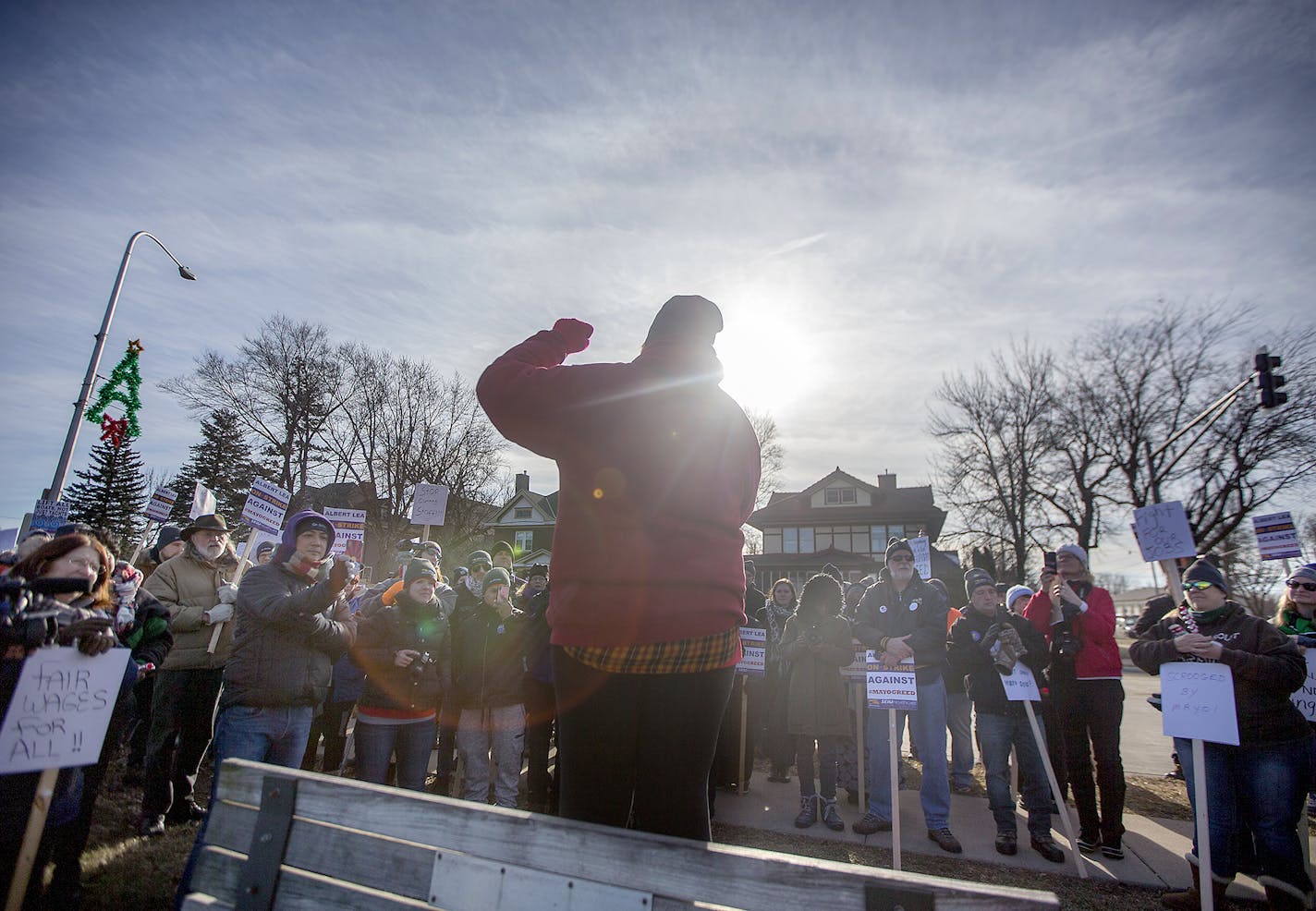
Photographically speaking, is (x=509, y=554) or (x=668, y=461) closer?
(x=668, y=461)

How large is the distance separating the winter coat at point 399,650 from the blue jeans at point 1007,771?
15.4 feet

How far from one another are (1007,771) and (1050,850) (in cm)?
58

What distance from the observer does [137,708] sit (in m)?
6.41

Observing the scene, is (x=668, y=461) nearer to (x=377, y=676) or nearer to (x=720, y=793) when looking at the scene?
(x=377, y=676)

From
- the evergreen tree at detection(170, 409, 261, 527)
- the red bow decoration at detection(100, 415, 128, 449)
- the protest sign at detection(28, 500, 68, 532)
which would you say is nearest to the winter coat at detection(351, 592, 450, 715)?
the protest sign at detection(28, 500, 68, 532)

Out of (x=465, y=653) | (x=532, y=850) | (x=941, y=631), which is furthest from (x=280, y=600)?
(x=941, y=631)

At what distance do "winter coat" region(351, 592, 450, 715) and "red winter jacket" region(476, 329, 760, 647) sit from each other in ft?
13.4

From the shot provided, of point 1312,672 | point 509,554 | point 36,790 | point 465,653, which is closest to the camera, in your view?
point 36,790

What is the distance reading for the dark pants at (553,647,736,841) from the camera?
1590mm

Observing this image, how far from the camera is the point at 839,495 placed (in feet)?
140

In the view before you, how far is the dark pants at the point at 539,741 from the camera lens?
5.95 m

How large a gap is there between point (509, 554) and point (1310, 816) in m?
8.86

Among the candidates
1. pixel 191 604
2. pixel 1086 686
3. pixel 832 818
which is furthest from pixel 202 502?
pixel 1086 686

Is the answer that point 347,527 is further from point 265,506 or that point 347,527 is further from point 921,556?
point 921,556
